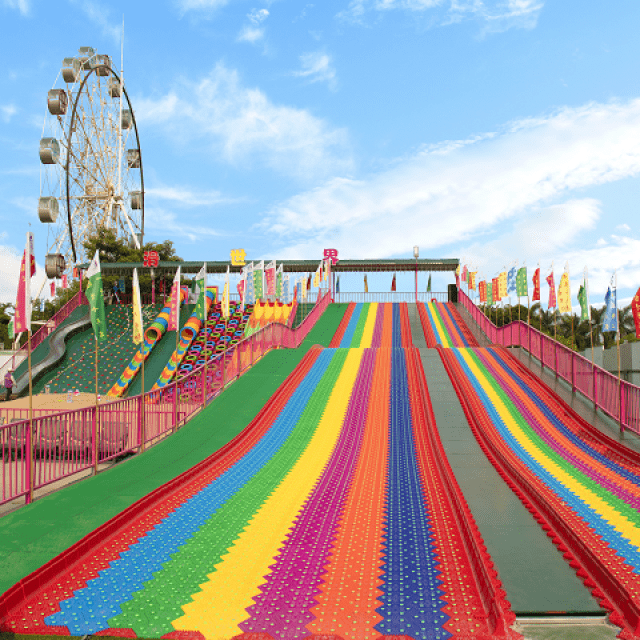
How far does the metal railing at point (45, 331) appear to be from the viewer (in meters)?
29.4

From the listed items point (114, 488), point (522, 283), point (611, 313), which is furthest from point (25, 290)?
point (522, 283)

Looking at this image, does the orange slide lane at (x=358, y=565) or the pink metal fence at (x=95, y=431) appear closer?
the orange slide lane at (x=358, y=565)

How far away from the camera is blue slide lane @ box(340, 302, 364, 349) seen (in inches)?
1066

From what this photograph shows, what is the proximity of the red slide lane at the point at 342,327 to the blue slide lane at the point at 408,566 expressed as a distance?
17.2 metres

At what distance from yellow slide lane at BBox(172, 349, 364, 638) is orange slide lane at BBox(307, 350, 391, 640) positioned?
0.61 metres

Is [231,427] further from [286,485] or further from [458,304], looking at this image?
[458,304]

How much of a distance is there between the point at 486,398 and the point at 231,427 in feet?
21.2

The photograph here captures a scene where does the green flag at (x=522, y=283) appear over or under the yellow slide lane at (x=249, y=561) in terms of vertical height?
over

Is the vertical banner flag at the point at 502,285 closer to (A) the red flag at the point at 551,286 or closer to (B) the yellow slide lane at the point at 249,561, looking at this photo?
(A) the red flag at the point at 551,286

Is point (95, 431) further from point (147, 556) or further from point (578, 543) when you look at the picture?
point (578, 543)

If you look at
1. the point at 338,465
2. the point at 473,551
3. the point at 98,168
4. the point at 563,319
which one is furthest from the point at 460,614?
the point at 563,319

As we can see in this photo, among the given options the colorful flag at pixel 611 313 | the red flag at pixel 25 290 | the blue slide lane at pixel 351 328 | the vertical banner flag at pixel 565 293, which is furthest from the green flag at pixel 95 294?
the blue slide lane at pixel 351 328

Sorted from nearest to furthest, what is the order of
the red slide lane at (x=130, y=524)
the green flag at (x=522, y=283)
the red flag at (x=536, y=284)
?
the red slide lane at (x=130, y=524), the red flag at (x=536, y=284), the green flag at (x=522, y=283)

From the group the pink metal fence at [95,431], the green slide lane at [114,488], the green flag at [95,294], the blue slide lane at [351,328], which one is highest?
the green flag at [95,294]
